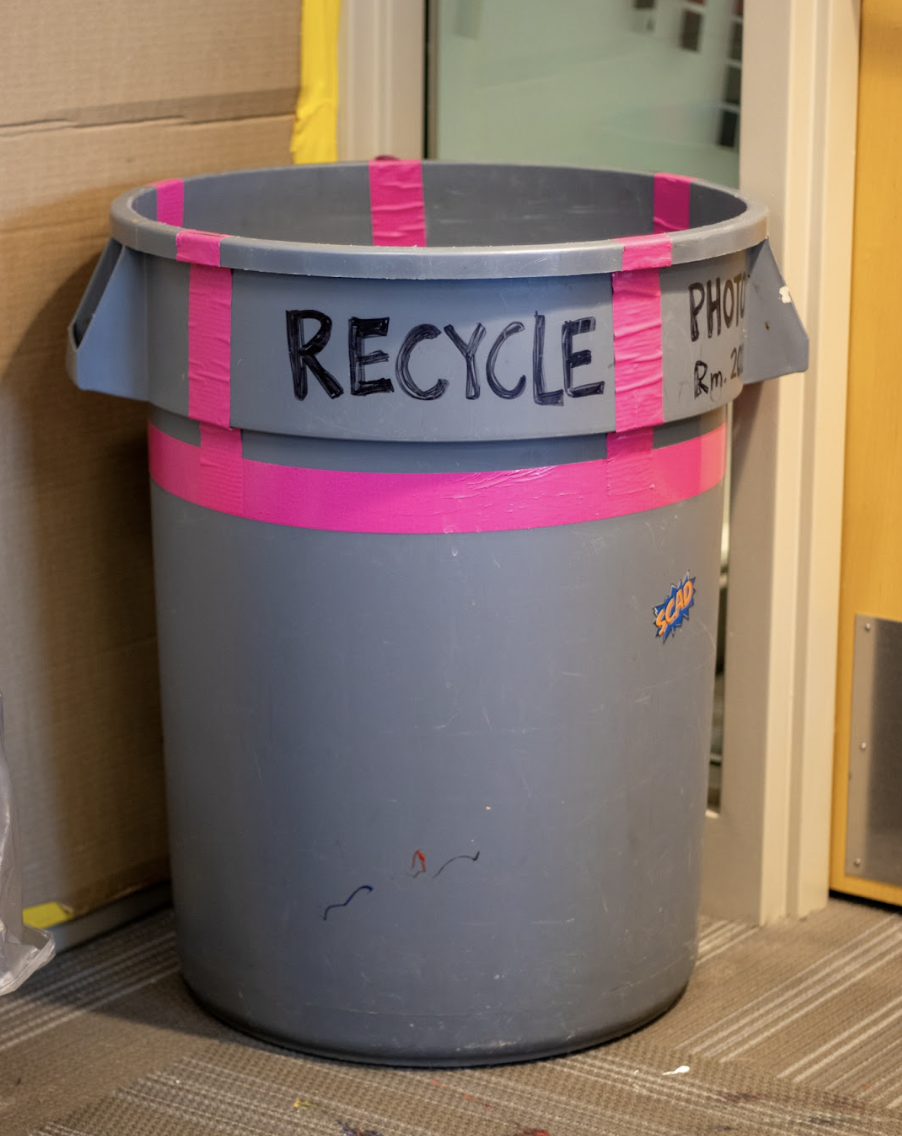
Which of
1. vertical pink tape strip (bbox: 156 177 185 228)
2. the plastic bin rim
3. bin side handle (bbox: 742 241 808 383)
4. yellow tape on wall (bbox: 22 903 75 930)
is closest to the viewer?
the plastic bin rim

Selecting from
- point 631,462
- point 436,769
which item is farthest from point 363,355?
point 436,769

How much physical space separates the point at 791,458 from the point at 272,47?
712 millimetres

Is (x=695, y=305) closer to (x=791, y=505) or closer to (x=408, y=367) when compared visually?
(x=408, y=367)

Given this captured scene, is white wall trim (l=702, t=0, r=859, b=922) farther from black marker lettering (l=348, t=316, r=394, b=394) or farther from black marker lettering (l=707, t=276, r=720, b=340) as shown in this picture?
black marker lettering (l=348, t=316, r=394, b=394)

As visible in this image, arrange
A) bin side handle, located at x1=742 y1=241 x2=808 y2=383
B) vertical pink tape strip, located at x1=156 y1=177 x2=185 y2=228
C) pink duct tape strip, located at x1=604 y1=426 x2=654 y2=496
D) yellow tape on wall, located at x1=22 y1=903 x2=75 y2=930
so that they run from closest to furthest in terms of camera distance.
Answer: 1. pink duct tape strip, located at x1=604 y1=426 x2=654 y2=496
2. bin side handle, located at x1=742 y1=241 x2=808 y2=383
3. vertical pink tape strip, located at x1=156 y1=177 x2=185 y2=228
4. yellow tape on wall, located at x1=22 y1=903 x2=75 y2=930

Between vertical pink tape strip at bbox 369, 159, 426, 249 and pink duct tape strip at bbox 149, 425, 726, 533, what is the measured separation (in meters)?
0.46

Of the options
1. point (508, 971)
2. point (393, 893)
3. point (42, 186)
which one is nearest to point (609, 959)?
point (508, 971)

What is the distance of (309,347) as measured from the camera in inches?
52.8

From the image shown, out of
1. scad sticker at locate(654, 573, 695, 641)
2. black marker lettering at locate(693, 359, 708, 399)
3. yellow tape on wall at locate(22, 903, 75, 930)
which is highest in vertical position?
black marker lettering at locate(693, 359, 708, 399)

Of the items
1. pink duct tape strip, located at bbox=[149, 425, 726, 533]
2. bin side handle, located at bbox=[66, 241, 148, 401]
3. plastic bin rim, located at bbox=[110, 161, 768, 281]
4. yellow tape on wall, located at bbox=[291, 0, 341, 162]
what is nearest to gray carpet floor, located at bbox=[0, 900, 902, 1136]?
pink duct tape strip, located at bbox=[149, 425, 726, 533]

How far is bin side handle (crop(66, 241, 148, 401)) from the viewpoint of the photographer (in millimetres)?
1456

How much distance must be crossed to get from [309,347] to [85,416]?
0.44m

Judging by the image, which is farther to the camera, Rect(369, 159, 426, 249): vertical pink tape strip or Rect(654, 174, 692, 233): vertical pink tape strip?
Rect(369, 159, 426, 249): vertical pink tape strip

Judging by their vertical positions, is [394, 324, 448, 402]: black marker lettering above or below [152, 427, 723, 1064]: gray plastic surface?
above
